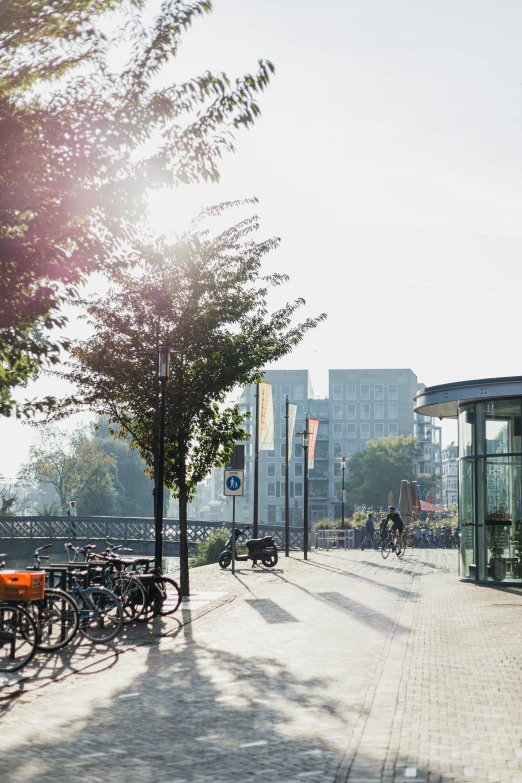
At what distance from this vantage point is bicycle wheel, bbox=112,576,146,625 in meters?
13.4

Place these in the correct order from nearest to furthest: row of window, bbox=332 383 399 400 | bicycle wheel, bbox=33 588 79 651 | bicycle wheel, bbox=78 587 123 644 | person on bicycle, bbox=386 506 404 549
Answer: bicycle wheel, bbox=33 588 79 651 → bicycle wheel, bbox=78 587 123 644 → person on bicycle, bbox=386 506 404 549 → row of window, bbox=332 383 399 400

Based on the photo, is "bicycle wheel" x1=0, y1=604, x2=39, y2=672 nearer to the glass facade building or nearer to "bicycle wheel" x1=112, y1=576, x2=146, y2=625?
"bicycle wheel" x1=112, y1=576, x2=146, y2=625

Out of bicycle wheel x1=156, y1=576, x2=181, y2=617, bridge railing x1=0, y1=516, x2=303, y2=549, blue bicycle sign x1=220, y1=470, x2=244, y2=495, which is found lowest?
bridge railing x1=0, y1=516, x2=303, y2=549

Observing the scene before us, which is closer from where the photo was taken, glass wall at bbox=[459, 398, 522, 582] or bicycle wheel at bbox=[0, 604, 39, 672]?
bicycle wheel at bbox=[0, 604, 39, 672]

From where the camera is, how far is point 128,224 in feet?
32.7

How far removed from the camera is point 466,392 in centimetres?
2045

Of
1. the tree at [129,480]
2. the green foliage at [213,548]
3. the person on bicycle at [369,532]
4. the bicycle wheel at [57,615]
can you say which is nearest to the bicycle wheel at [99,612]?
the bicycle wheel at [57,615]

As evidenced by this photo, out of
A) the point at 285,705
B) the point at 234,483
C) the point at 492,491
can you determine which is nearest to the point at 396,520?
the point at 234,483

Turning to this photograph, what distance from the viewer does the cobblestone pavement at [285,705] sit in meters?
6.02

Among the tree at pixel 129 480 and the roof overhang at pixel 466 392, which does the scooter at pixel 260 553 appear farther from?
the tree at pixel 129 480

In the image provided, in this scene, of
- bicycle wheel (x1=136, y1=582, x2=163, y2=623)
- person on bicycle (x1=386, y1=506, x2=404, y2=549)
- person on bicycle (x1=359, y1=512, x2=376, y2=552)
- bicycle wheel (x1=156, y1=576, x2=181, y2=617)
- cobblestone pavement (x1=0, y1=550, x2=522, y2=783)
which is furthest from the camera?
person on bicycle (x1=359, y1=512, x2=376, y2=552)

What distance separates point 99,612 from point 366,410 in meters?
109

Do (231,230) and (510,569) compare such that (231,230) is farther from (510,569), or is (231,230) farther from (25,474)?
(25,474)

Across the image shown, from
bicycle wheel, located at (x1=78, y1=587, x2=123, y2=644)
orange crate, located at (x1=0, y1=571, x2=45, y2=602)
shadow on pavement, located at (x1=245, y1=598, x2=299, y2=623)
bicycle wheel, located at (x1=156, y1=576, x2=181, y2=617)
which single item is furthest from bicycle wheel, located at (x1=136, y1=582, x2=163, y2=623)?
orange crate, located at (x1=0, y1=571, x2=45, y2=602)
